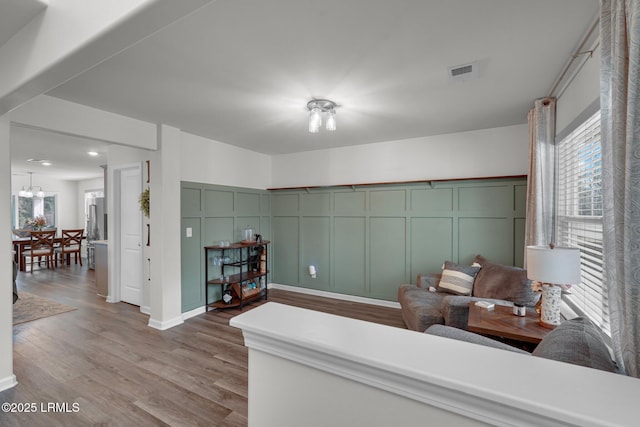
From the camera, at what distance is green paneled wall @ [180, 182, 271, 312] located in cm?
389

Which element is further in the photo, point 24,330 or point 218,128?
point 218,128

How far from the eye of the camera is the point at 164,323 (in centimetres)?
351

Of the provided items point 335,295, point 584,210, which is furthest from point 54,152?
point 584,210

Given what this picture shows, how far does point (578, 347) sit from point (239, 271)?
4267mm

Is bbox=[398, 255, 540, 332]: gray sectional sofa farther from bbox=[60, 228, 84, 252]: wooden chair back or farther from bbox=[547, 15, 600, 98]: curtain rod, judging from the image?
bbox=[60, 228, 84, 252]: wooden chair back

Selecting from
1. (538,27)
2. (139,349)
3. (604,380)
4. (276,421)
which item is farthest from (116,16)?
(139,349)

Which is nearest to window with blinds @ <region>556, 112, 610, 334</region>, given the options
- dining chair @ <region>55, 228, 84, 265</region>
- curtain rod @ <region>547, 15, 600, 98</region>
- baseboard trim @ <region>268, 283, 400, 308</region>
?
curtain rod @ <region>547, 15, 600, 98</region>

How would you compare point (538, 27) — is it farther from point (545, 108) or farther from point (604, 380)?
point (604, 380)

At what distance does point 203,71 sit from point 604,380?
2619 millimetres

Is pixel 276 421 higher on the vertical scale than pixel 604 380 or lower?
lower

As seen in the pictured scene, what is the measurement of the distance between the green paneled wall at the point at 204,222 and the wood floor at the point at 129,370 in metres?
0.43

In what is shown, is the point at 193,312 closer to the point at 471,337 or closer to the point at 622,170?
the point at 471,337

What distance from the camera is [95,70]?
2.16 metres

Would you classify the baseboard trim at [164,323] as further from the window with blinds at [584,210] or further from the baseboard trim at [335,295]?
the window with blinds at [584,210]
